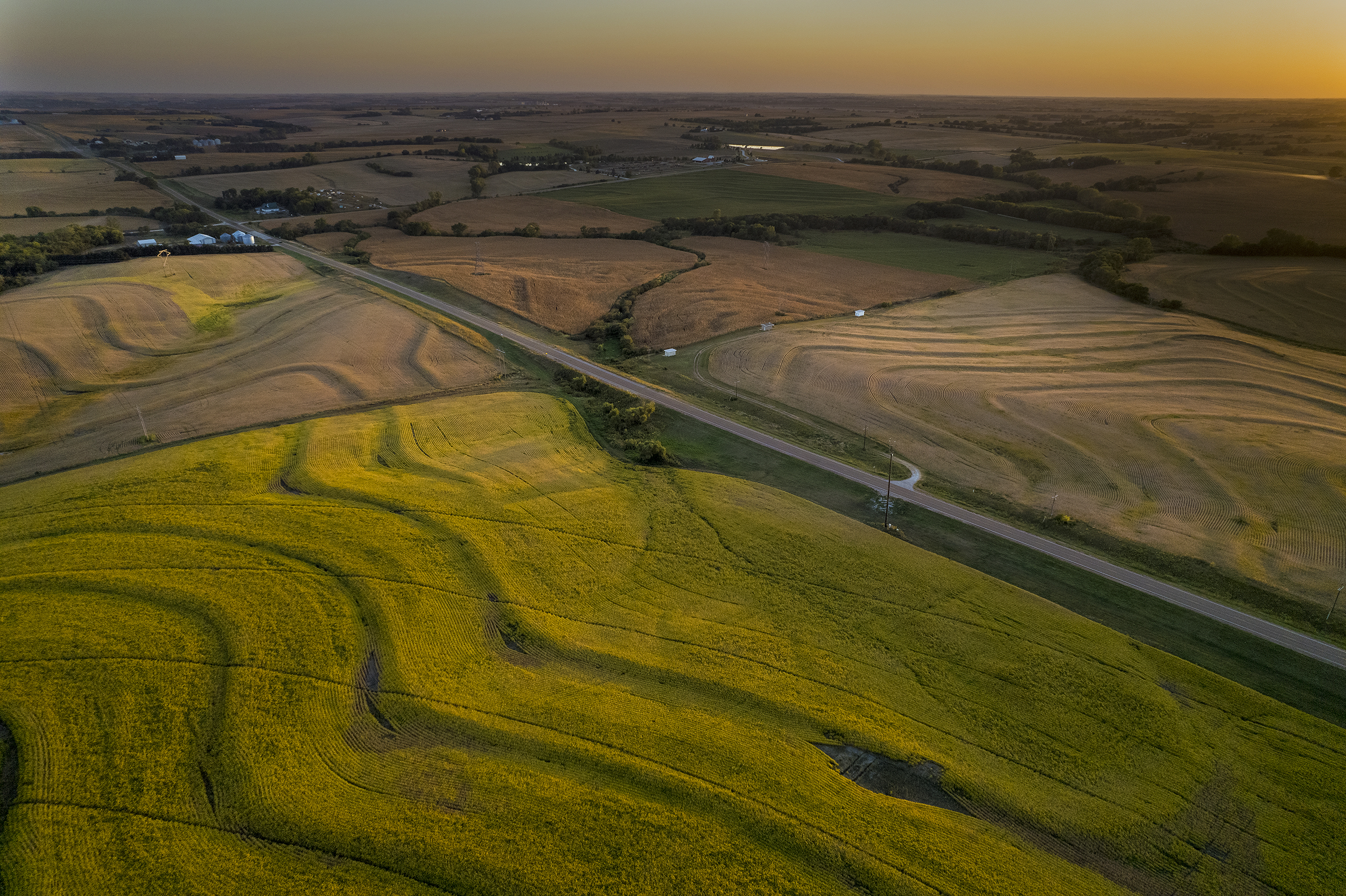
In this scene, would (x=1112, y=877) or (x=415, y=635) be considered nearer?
(x=1112, y=877)

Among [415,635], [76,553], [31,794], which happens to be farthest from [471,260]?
[31,794]

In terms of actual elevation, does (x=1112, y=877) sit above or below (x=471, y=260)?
below

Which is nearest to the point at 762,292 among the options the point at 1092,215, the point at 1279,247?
the point at 1279,247

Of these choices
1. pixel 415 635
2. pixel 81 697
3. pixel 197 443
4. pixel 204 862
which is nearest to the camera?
pixel 204 862

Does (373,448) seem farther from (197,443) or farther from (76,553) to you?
(76,553)

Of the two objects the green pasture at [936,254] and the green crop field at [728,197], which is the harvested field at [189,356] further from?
the green crop field at [728,197]

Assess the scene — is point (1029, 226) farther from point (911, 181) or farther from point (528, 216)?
point (528, 216)

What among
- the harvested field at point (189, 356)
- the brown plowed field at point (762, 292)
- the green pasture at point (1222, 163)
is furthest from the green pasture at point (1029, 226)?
the harvested field at point (189, 356)
